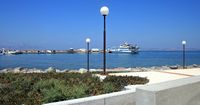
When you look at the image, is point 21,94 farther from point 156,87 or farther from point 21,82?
point 156,87

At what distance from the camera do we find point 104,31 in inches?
548

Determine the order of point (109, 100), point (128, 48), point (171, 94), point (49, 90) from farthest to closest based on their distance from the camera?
point (128, 48)
point (49, 90)
point (109, 100)
point (171, 94)

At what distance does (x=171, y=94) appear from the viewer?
200 inches

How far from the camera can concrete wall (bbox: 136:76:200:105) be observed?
188 inches

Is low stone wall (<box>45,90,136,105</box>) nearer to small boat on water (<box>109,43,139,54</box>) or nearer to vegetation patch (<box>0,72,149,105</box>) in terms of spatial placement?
vegetation patch (<box>0,72,149,105</box>)

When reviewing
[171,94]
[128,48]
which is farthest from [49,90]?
[128,48]

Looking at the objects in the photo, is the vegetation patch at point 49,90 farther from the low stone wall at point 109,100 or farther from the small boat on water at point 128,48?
the small boat on water at point 128,48

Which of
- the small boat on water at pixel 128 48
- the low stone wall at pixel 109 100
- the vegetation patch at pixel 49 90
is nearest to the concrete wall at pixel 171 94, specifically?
the low stone wall at pixel 109 100

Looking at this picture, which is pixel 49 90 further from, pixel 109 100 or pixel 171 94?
pixel 171 94

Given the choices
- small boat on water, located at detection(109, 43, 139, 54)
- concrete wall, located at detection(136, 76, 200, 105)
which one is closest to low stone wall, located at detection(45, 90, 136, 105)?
concrete wall, located at detection(136, 76, 200, 105)

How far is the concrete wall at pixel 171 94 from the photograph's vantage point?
4.78 meters

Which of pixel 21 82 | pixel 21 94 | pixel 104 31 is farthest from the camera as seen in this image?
pixel 104 31

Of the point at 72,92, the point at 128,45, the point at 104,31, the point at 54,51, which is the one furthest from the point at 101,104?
the point at 54,51

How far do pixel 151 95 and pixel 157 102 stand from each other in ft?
0.59
